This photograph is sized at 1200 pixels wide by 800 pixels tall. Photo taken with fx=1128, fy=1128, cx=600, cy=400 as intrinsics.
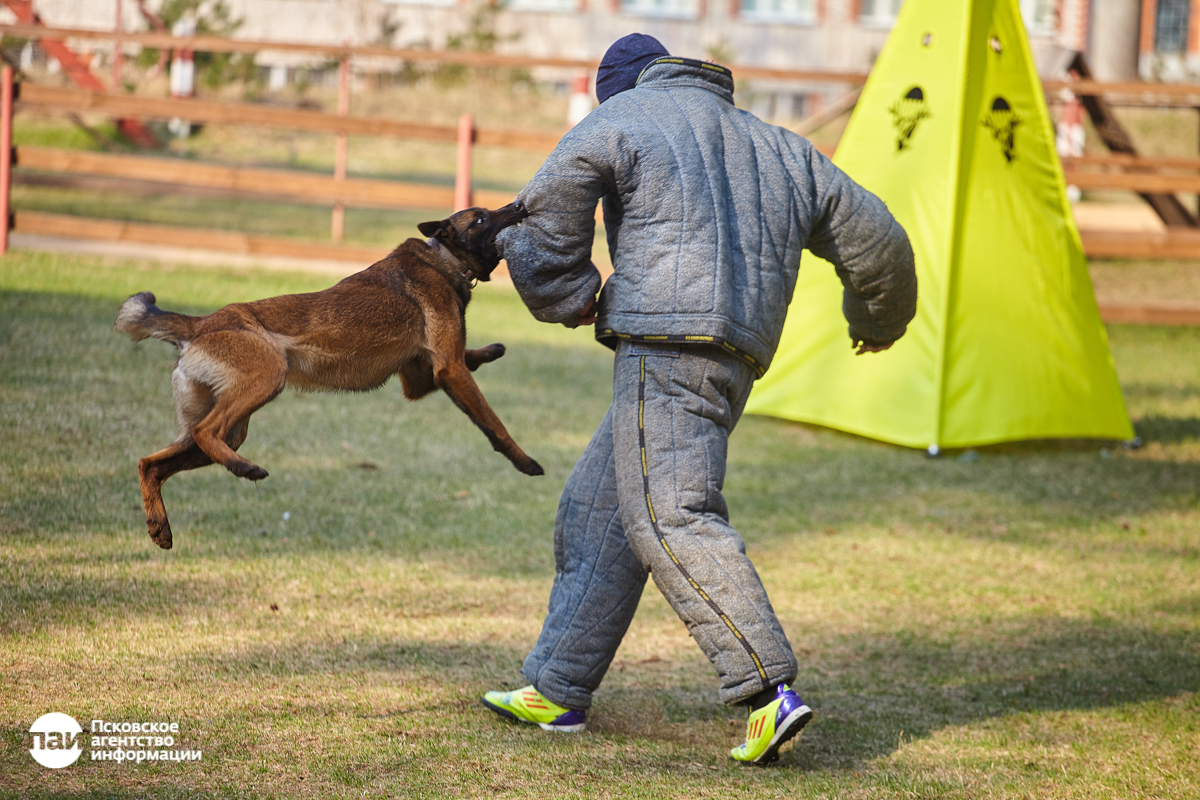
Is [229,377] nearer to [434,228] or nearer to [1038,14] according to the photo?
[434,228]

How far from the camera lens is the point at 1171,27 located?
2919 cm

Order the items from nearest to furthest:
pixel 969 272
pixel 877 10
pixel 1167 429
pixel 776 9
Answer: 1. pixel 969 272
2. pixel 1167 429
3. pixel 776 9
4. pixel 877 10

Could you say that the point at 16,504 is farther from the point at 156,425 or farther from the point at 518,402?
the point at 518,402

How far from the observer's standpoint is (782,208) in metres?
A: 3.00

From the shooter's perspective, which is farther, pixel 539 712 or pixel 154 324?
pixel 539 712

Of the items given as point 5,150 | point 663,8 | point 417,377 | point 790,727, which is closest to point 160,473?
point 417,377

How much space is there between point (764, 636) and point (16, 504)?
10.9 feet

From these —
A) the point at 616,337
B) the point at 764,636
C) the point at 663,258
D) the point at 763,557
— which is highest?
the point at 663,258

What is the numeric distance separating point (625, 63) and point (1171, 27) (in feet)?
102

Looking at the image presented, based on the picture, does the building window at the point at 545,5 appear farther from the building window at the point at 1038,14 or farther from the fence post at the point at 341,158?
the fence post at the point at 341,158

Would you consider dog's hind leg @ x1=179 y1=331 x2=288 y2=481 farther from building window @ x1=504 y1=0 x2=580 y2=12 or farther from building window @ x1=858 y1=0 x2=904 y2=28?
building window @ x1=858 y1=0 x2=904 y2=28

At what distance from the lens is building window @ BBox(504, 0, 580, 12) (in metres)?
27.2

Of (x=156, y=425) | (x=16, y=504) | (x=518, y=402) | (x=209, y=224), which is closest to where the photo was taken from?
(x=16, y=504)

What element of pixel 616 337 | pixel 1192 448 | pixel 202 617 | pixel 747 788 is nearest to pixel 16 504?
pixel 202 617
